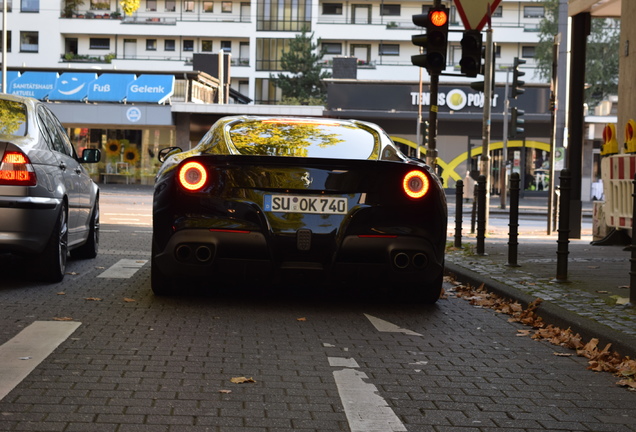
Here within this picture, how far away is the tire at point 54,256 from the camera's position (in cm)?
835

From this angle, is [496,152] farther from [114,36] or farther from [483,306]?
[483,306]

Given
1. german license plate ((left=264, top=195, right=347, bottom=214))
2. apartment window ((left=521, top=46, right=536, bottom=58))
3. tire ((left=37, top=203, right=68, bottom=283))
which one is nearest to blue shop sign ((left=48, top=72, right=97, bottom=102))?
apartment window ((left=521, top=46, right=536, bottom=58))

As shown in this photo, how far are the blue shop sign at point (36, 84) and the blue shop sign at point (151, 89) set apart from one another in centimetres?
381

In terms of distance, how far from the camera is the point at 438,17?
48.2ft

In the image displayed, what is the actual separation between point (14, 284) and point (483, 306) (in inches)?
149

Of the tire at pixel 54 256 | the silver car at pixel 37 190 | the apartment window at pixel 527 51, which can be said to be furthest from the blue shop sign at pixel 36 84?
the tire at pixel 54 256

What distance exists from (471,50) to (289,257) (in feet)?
28.3

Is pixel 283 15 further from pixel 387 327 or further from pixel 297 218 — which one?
pixel 387 327

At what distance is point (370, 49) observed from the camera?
259 feet

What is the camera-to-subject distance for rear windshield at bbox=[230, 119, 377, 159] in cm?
743

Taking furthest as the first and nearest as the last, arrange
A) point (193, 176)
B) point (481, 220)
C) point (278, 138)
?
point (481, 220)
point (278, 138)
point (193, 176)

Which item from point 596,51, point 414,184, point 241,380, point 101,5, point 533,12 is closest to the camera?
point 241,380

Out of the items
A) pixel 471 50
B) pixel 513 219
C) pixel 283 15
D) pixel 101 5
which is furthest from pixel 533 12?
pixel 513 219

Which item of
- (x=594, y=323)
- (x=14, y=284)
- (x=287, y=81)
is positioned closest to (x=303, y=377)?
(x=594, y=323)
